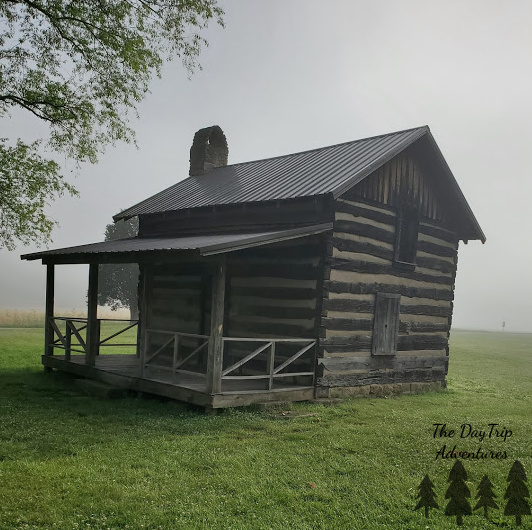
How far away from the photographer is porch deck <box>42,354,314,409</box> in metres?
11.5

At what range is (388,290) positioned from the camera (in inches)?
607

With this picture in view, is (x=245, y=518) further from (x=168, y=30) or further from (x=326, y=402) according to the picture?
(x=168, y=30)

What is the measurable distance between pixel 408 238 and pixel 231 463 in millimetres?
10115

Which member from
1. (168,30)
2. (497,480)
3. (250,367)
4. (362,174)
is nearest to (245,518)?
(497,480)

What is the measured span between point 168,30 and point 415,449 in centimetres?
1479

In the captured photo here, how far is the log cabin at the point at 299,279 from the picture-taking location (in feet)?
Answer: 41.8

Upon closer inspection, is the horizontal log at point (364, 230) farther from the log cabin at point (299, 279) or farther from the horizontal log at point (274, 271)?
the horizontal log at point (274, 271)

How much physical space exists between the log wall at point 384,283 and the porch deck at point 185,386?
1.24 meters

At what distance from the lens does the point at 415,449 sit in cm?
923

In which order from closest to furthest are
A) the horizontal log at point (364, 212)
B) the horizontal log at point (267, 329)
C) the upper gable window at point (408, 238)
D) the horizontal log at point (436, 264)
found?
1. the horizontal log at point (267, 329)
2. the horizontal log at point (364, 212)
3. the upper gable window at point (408, 238)
4. the horizontal log at point (436, 264)

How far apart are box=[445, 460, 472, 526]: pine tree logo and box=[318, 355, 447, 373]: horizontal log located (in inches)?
279

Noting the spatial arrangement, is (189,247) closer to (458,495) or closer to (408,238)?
(458,495)

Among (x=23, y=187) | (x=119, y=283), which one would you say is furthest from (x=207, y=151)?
(x=119, y=283)

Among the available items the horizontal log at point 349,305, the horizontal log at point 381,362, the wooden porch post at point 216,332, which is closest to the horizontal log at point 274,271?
the horizontal log at point 349,305
